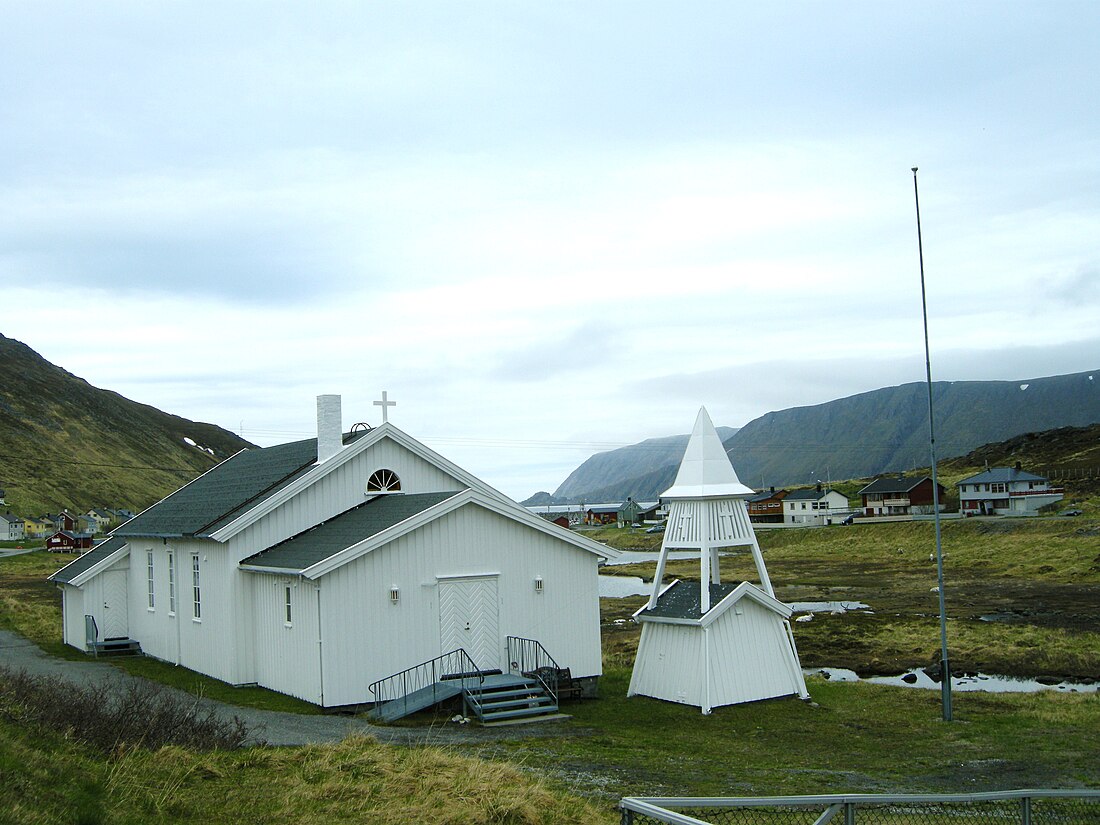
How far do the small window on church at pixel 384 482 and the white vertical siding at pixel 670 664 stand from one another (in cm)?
736

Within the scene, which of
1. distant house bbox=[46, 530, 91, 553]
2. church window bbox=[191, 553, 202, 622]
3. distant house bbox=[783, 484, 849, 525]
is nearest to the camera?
church window bbox=[191, 553, 202, 622]

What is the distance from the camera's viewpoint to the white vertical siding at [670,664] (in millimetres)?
22625

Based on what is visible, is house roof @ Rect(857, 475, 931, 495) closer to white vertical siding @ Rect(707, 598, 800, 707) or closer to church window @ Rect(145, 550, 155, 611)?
white vertical siding @ Rect(707, 598, 800, 707)

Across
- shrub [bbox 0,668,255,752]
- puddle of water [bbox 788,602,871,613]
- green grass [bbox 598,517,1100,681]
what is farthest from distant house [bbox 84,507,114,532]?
shrub [bbox 0,668,255,752]

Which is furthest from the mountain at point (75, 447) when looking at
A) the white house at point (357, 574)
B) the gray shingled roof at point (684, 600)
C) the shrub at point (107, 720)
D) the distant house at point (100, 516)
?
the shrub at point (107, 720)

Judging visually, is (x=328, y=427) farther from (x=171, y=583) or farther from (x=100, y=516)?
(x=100, y=516)

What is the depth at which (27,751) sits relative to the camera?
33.1 ft

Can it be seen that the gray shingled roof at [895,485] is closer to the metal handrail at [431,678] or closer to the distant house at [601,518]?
the distant house at [601,518]

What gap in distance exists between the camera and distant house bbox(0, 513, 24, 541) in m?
108

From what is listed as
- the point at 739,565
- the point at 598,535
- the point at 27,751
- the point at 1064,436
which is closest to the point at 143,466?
the point at 598,535

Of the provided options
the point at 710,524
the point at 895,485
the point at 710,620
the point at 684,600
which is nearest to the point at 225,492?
the point at 684,600

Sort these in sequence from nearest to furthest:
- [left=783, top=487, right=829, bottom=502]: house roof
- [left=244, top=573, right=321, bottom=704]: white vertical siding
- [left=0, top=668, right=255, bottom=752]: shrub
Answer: [left=0, top=668, right=255, bottom=752]: shrub
[left=244, top=573, right=321, bottom=704]: white vertical siding
[left=783, top=487, right=829, bottom=502]: house roof

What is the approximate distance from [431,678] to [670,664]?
17.3 ft

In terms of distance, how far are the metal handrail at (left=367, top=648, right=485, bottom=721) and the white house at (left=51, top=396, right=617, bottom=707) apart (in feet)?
0.65
